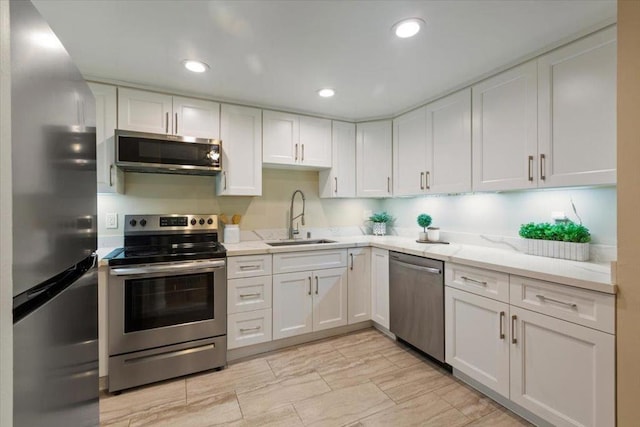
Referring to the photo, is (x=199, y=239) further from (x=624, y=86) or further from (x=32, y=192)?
(x=624, y=86)

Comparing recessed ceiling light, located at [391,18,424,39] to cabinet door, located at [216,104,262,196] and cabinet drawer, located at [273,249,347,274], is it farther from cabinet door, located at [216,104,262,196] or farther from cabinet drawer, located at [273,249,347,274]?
cabinet drawer, located at [273,249,347,274]

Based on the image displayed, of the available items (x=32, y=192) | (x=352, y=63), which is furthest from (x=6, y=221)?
(x=352, y=63)

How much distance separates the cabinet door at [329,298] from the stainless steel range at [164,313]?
84 cm

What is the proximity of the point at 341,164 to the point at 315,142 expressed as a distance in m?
0.38

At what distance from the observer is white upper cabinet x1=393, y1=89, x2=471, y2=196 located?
7.75 ft

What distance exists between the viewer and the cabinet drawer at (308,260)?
8.30 feet

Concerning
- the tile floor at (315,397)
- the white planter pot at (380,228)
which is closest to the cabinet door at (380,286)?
the tile floor at (315,397)

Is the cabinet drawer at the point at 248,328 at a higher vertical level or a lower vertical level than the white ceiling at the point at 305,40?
lower

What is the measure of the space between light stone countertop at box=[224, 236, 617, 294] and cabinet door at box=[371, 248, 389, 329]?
0.11 m

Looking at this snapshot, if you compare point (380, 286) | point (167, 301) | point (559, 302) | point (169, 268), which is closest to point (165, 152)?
point (169, 268)

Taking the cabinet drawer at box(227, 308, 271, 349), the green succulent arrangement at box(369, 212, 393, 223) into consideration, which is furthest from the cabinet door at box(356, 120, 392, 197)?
the cabinet drawer at box(227, 308, 271, 349)

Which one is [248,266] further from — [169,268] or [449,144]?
[449,144]

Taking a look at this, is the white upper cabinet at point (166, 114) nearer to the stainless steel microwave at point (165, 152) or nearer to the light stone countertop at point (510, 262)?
the stainless steel microwave at point (165, 152)

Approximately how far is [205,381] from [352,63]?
255 centimetres
